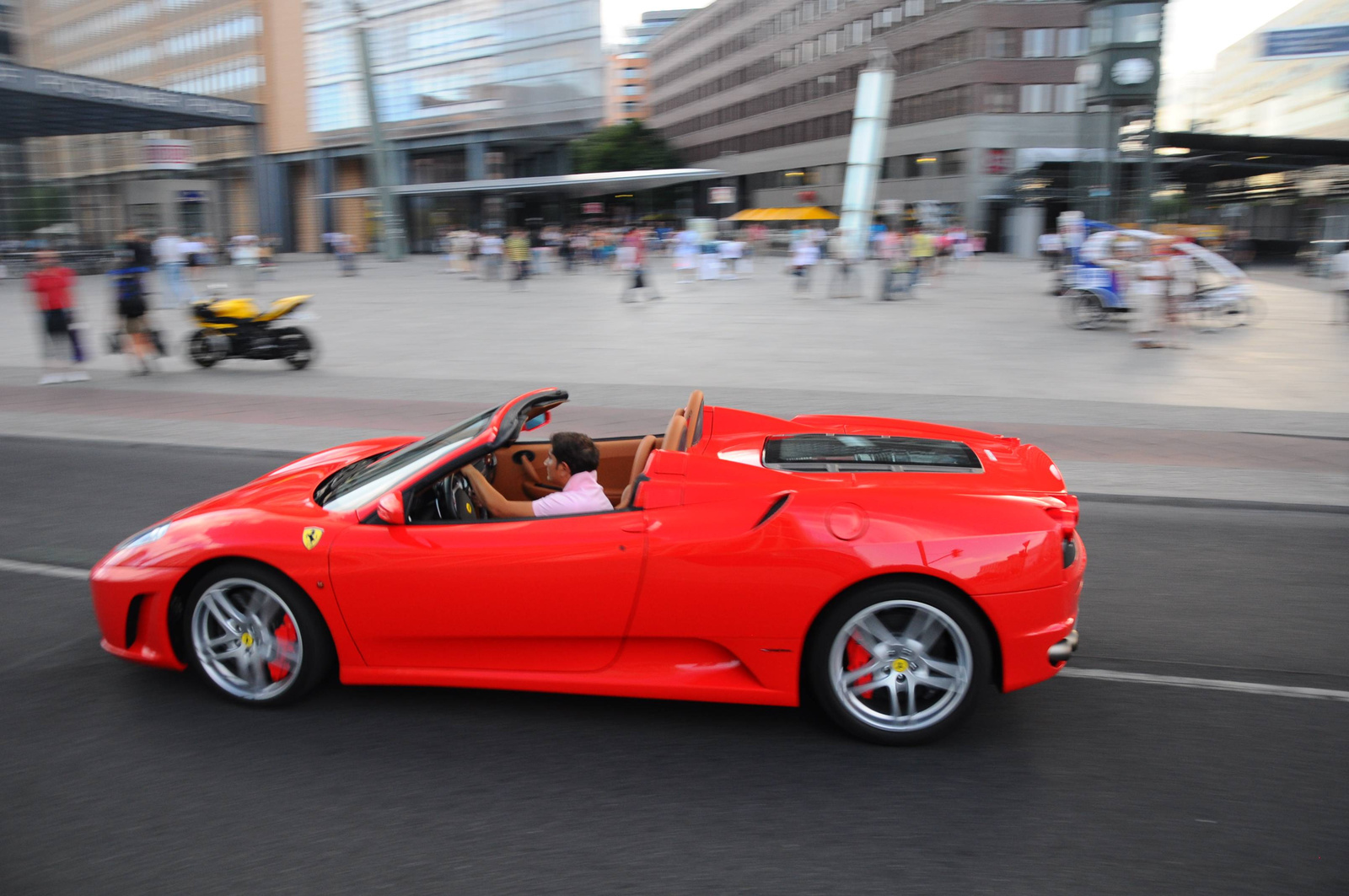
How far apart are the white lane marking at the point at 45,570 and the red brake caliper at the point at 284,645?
93.3 inches

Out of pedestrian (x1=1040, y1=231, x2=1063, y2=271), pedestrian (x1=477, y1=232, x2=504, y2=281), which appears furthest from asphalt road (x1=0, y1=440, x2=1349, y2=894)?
pedestrian (x1=477, y1=232, x2=504, y2=281)

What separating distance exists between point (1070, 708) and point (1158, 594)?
5.41ft

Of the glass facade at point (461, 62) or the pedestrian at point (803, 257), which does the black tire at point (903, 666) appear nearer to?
the pedestrian at point (803, 257)

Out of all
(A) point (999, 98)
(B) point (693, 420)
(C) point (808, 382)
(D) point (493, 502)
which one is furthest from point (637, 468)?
(A) point (999, 98)

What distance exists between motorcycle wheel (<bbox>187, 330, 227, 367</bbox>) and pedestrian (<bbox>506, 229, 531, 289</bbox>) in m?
17.6

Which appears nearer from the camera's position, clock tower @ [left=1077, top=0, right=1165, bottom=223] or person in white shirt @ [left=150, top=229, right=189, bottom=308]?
person in white shirt @ [left=150, top=229, right=189, bottom=308]

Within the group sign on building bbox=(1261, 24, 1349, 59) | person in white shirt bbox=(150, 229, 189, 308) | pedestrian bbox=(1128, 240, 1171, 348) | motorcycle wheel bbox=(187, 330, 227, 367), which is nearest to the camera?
sign on building bbox=(1261, 24, 1349, 59)

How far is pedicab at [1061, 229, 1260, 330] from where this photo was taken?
56.4ft

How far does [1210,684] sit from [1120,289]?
47.4 ft

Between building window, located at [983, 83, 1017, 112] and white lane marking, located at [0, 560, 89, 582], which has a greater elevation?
building window, located at [983, 83, 1017, 112]

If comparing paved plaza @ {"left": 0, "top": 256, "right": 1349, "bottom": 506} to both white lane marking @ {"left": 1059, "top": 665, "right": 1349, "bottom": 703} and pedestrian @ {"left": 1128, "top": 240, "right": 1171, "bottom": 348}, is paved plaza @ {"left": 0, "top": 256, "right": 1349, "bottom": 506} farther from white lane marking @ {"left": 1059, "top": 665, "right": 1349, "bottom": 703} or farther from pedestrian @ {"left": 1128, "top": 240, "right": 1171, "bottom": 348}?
white lane marking @ {"left": 1059, "top": 665, "right": 1349, "bottom": 703}

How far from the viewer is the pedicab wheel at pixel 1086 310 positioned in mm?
17375

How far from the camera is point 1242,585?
17.9 ft

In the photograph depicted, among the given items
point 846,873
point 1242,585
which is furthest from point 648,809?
point 1242,585
